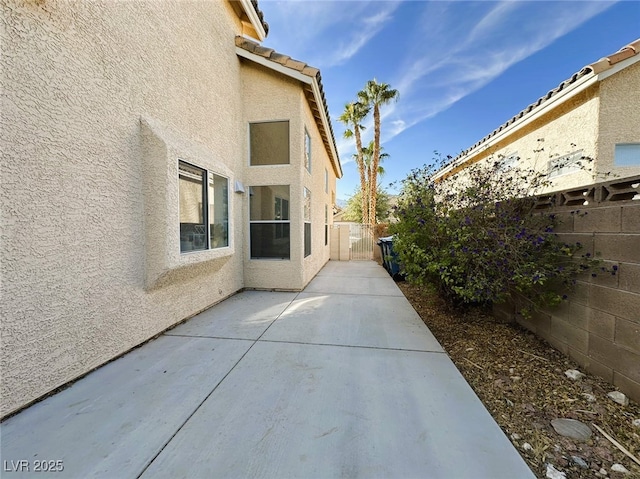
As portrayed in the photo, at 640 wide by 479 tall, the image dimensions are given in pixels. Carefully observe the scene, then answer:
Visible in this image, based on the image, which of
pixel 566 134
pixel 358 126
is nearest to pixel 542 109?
pixel 566 134

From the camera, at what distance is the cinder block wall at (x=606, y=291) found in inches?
101

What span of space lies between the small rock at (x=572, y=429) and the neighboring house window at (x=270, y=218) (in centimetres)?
575

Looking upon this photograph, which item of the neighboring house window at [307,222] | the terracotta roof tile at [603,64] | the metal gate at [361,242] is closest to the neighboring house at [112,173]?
the neighboring house window at [307,222]

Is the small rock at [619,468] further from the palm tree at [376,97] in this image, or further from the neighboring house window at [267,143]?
the palm tree at [376,97]

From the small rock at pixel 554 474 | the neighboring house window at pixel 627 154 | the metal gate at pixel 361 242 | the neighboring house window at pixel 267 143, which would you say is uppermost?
the neighboring house window at pixel 267 143

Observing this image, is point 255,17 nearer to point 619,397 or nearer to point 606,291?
point 606,291

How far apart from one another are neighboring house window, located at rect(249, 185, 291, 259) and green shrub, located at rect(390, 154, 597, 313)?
10.6ft

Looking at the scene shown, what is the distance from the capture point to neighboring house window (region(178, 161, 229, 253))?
13.9 feet

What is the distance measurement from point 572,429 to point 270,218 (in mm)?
6418

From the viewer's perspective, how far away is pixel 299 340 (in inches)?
154

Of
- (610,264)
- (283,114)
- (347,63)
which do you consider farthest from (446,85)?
(610,264)

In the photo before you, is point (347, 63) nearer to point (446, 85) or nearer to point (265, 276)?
point (446, 85)

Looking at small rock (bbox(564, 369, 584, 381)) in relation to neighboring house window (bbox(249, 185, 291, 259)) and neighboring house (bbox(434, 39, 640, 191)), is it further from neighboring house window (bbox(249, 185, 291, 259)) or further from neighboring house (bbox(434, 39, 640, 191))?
neighboring house window (bbox(249, 185, 291, 259))

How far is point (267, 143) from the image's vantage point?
698cm
